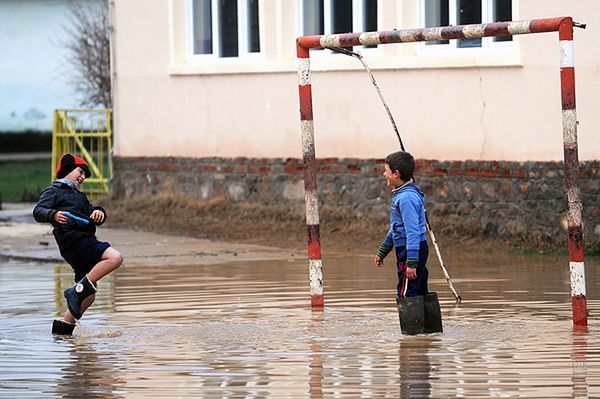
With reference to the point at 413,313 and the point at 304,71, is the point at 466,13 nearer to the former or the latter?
→ the point at 304,71

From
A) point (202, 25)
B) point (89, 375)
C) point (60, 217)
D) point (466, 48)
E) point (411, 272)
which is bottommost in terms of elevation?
point (89, 375)

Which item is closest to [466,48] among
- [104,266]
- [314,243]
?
[314,243]

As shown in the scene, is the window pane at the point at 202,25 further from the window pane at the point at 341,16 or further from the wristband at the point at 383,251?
the wristband at the point at 383,251

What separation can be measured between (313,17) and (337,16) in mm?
437

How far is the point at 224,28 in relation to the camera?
23109 millimetres

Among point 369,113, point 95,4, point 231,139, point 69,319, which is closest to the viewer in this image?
point 69,319

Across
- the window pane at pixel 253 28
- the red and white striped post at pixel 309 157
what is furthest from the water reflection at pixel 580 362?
the window pane at pixel 253 28

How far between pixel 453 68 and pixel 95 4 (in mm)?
24994

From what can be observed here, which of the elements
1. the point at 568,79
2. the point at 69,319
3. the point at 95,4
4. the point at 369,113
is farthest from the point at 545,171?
the point at 95,4

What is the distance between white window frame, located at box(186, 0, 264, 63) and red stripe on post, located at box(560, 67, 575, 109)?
9949 millimetres

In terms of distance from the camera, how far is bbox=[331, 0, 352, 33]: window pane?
70.2 feet

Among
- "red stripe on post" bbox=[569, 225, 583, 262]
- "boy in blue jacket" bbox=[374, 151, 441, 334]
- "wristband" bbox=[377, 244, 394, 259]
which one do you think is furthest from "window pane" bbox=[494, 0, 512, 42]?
"wristband" bbox=[377, 244, 394, 259]

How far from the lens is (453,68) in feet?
64.1

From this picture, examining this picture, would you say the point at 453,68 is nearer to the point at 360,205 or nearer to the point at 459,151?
the point at 459,151
